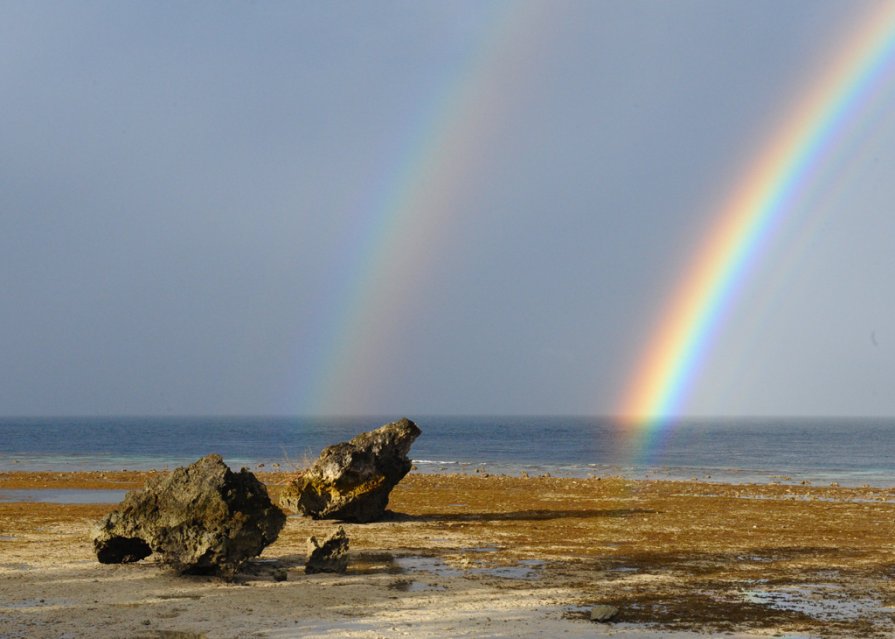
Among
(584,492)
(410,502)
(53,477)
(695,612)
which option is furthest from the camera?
(53,477)

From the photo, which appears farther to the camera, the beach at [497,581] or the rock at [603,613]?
the rock at [603,613]

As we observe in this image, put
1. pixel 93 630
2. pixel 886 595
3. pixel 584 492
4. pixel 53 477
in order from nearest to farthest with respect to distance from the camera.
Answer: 1. pixel 93 630
2. pixel 886 595
3. pixel 584 492
4. pixel 53 477

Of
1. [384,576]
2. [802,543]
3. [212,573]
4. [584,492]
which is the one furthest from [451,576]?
[584,492]

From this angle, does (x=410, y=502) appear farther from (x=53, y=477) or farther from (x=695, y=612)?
(x=53, y=477)

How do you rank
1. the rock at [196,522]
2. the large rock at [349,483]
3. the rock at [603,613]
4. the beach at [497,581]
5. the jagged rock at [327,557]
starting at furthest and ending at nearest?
1. the large rock at [349,483]
2. the jagged rock at [327,557]
3. the rock at [196,522]
4. the rock at [603,613]
5. the beach at [497,581]

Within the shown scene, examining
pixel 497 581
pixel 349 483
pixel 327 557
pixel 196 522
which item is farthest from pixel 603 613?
pixel 349 483

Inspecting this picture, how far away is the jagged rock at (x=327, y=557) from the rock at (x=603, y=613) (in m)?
6.45

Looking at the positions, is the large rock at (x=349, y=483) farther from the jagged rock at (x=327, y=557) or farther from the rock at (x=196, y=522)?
the rock at (x=196, y=522)

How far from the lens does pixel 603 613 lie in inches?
561

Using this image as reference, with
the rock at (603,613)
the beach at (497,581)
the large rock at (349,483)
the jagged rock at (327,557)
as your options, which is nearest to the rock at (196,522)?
the beach at (497,581)

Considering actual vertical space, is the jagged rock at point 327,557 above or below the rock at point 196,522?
below

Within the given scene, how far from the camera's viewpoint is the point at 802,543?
24.8 meters

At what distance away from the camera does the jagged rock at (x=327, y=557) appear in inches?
732

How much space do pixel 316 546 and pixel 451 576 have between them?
3.13 m
